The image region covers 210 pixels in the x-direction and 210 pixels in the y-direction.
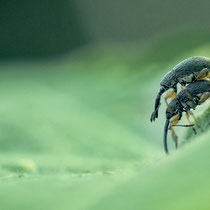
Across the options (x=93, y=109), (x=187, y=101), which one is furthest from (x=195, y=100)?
(x=93, y=109)

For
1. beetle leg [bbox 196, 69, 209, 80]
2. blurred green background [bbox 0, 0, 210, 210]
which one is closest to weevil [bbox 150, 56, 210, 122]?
beetle leg [bbox 196, 69, 209, 80]

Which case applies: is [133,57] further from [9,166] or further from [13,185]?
[13,185]

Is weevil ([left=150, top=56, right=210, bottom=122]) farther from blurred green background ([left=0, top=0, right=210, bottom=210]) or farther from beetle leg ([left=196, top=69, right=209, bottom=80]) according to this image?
blurred green background ([left=0, top=0, right=210, bottom=210])

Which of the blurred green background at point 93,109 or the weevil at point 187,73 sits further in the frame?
the weevil at point 187,73

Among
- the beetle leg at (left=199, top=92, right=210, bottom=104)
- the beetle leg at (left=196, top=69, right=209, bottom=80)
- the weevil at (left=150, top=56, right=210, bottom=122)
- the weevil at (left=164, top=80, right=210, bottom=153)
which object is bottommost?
the beetle leg at (left=199, top=92, right=210, bottom=104)

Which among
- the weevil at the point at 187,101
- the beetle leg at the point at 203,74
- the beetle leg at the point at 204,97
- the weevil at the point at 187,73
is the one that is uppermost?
the weevil at the point at 187,73

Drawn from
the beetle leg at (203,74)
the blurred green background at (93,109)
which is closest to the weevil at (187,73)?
the beetle leg at (203,74)

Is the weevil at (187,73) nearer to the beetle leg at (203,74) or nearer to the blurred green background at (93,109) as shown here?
the beetle leg at (203,74)

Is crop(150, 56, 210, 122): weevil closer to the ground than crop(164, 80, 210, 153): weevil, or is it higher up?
higher up
